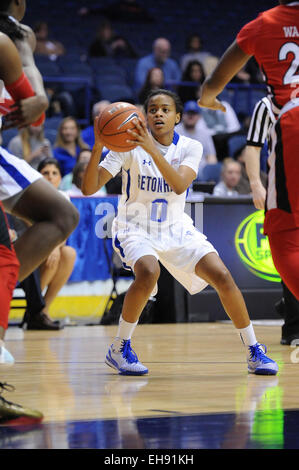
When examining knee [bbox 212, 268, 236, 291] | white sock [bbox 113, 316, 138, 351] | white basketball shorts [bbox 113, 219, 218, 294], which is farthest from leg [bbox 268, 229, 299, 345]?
white sock [bbox 113, 316, 138, 351]

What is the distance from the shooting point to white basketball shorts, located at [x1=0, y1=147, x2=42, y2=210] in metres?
3.51

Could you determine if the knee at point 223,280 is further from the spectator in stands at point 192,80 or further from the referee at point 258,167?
the spectator in stands at point 192,80

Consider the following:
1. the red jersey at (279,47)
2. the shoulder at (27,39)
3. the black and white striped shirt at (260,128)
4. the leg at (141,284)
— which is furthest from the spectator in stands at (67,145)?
the red jersey at (279,47)

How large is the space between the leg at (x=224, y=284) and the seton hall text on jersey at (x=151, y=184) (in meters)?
0.55

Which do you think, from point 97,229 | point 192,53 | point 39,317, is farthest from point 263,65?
point 192,53

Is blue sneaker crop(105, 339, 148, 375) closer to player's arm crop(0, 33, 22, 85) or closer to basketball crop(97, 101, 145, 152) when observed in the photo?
basketball crop(97, 101, 145, 152)

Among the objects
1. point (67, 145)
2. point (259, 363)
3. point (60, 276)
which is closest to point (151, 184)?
point (259, 363)

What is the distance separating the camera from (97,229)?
8.75 metres

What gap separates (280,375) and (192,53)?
10.6 metres

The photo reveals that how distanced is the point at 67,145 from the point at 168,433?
24.9 feet

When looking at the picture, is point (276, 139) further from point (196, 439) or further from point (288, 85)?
point (196, 439)

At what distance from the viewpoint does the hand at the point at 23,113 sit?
3.29 m

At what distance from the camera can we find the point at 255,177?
5.27m

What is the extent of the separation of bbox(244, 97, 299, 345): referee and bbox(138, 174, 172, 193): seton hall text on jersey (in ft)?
1.83
